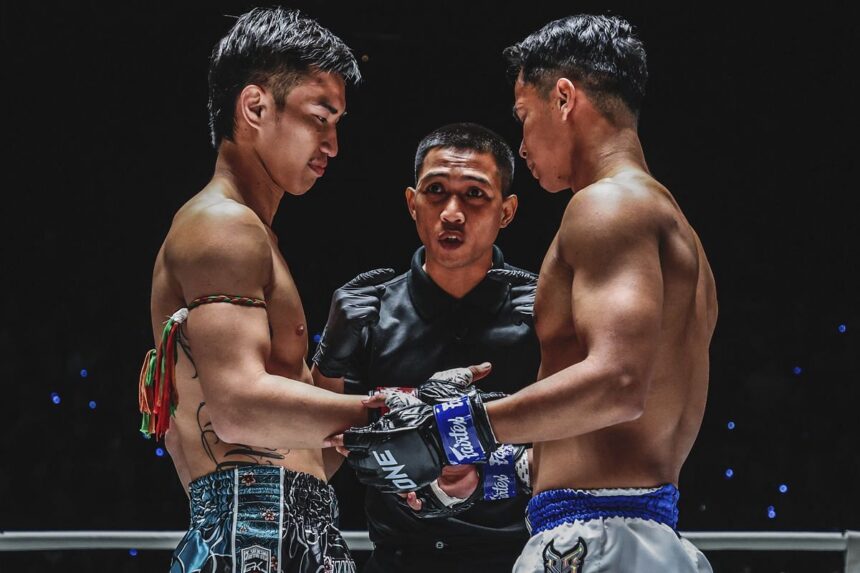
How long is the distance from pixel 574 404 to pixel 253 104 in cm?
89

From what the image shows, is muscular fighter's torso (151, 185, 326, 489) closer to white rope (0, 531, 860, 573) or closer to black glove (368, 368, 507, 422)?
black glove (368, 368, 507, 422)

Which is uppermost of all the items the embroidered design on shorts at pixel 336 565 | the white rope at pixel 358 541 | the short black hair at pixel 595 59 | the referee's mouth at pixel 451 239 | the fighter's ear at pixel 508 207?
the short black hair at pixel 595 59

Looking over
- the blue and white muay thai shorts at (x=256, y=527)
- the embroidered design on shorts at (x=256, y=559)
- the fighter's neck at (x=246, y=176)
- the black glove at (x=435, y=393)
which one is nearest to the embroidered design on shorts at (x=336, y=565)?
the blue and white muay thai shorts at (x=256, y=527)

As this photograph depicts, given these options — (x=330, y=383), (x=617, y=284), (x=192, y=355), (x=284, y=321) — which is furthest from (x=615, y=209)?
(x=330, y=383)

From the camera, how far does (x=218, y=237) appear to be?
67.9 inches

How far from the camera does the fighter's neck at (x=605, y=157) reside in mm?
1797

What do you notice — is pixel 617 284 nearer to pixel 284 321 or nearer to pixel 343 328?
pixel 284 321

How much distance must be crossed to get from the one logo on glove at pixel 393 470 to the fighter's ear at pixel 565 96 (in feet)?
2.28

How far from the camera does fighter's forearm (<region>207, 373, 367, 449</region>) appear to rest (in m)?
1.65

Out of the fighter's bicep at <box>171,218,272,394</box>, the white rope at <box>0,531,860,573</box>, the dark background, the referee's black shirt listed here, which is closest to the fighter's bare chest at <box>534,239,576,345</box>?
the fighter's bicep at <box>171,218,272,394</box>

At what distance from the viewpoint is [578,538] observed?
1.56 m

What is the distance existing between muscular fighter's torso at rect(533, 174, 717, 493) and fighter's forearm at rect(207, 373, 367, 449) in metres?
0.37

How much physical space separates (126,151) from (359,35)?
93cm

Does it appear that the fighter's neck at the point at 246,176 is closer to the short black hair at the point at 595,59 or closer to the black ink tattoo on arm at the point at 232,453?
the black ink tattoo on arm at the point at 232,453
